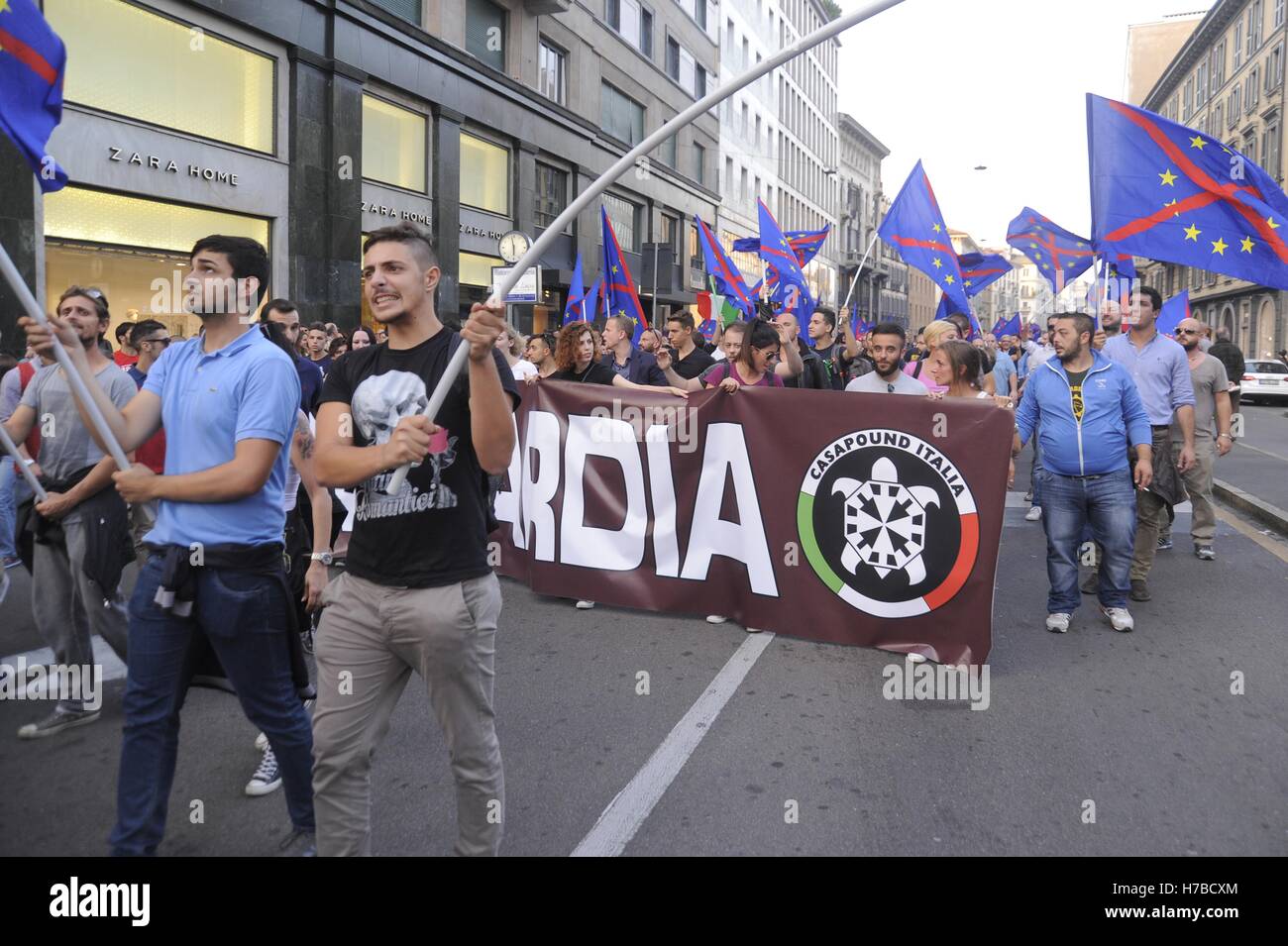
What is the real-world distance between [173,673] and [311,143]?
50.7ft

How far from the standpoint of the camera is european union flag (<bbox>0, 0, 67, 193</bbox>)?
315 cm

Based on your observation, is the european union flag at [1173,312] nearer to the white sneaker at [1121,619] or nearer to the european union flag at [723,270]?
the white sneaker at [1121,619]

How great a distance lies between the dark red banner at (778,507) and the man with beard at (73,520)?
2.89m

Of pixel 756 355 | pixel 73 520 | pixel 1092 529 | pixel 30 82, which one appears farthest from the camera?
pixel 756 355

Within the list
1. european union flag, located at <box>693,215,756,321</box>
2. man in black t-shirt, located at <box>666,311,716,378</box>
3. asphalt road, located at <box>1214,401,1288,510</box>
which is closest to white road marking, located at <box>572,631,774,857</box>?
man in black t-shirt, located at <box>666,311,716,378</box>

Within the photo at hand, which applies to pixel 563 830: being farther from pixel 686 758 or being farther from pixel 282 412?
pixel 282 412

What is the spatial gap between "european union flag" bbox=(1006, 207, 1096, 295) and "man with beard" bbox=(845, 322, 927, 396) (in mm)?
9599

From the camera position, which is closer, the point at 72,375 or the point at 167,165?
the point at 72,375

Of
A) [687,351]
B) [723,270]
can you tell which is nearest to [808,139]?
[723,270]

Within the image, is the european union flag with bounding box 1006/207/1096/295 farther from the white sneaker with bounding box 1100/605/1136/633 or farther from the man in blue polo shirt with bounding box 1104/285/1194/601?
the white sneaker with bounding box 1100/605/1136/633

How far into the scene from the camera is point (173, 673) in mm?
2969

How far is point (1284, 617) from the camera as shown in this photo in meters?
6.34

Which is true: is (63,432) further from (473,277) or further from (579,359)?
(473,277)
